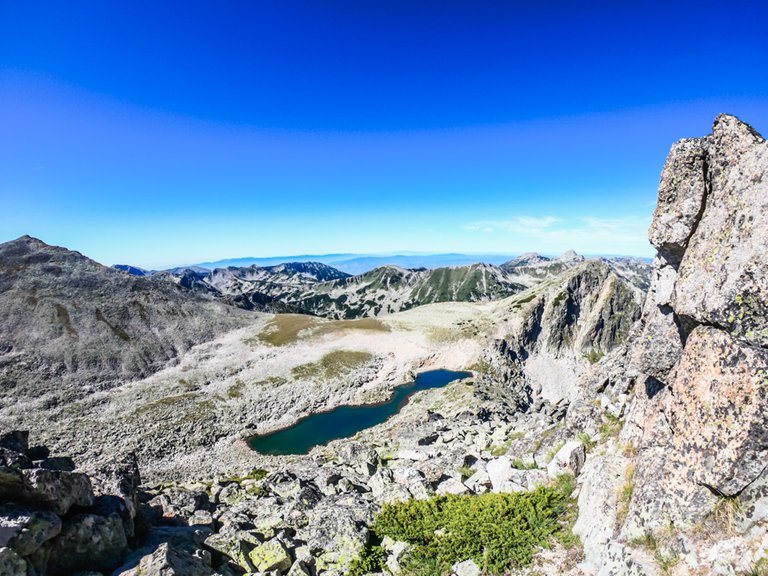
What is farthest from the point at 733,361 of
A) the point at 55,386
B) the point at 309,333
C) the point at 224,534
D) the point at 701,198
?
the point at 309,333

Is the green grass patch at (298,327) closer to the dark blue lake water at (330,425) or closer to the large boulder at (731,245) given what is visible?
the dark blue lake water at (330,425)

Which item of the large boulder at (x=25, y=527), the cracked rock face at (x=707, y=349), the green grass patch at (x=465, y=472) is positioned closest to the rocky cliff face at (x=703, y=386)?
the cracked rock face at (x=707, y=349)

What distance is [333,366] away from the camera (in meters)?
99.1

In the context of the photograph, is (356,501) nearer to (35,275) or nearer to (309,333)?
(309,333)

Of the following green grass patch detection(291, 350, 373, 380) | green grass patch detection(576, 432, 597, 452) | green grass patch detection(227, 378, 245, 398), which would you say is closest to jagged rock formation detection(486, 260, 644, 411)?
green grass patch detection(291, 350, 373, 380)

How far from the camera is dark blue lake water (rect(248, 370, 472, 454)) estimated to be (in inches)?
2714

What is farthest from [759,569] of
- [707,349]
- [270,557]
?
[270,557]

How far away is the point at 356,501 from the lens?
76.6 feet

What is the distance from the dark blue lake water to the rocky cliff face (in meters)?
62.0

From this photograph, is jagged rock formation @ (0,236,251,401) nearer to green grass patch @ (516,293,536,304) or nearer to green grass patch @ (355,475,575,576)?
green grass patch @ (355,475,575,576)

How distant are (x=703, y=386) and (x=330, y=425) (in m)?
74.0

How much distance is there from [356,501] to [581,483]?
1354 centimetres

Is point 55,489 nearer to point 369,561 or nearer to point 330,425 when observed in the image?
point 369,561

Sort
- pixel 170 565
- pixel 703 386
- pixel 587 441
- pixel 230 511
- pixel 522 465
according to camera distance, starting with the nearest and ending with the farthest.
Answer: pixel 703 386, pixel 170 565, pixel 587 441, pixel 522 465, pixel 230 511
